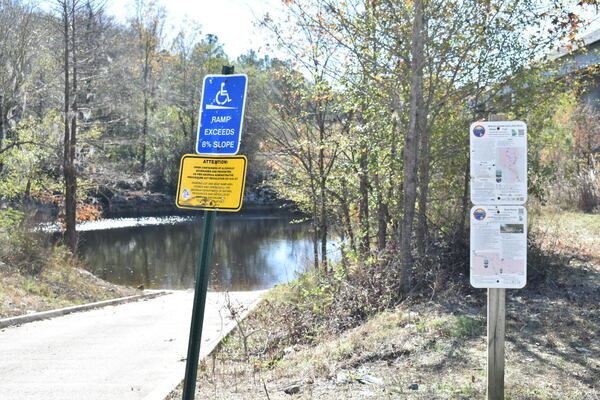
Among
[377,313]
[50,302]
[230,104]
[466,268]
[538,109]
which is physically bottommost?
[50,302]

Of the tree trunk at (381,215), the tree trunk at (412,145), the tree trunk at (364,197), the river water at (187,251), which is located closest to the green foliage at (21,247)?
the river water at (187,251)

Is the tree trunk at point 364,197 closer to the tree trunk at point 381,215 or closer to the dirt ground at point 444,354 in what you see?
the tree trunk at point 381,215

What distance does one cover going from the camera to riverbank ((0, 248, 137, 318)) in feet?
40.2

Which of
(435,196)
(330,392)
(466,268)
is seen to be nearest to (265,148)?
(435,196)

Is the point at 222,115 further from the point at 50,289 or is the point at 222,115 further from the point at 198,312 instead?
the point at 50,289

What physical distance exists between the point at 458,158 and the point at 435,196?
2.52 feet

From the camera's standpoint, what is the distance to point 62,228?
2467 centimetres

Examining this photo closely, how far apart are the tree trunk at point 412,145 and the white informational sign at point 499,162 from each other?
13.2 feet

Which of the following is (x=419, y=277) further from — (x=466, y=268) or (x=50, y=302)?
(x=50, y=302)

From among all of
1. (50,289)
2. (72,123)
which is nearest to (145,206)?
(72,123)

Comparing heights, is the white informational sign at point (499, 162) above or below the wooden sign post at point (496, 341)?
above

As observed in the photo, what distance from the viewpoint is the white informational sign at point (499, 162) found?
4.16 meters

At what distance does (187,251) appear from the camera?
32.7 m

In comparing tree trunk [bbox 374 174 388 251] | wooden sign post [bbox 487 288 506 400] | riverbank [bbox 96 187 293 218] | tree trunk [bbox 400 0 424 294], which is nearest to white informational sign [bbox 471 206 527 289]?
wooden sign post [bbox 487 288 506 400]
